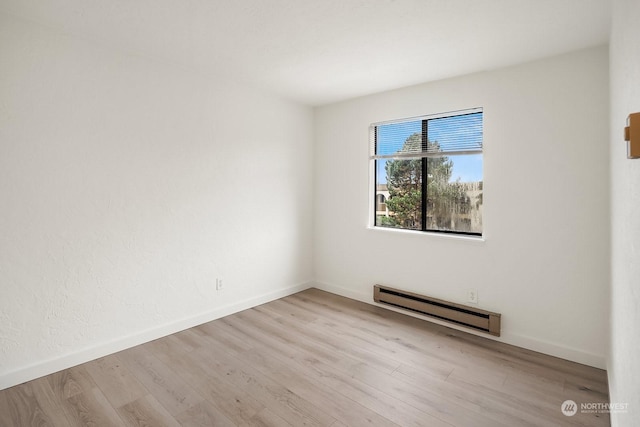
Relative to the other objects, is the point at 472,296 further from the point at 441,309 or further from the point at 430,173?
the point at 430,173

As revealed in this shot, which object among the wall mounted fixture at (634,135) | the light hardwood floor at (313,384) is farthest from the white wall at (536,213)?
the wall mounted fixture at (634,135)

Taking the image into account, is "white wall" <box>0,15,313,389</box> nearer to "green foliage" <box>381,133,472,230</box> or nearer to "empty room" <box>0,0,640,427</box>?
"empty room" <box>0,0,640,427</box>

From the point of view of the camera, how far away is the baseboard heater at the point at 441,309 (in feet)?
9.95

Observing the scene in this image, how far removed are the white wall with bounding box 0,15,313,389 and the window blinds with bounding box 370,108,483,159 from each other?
53.2 inches

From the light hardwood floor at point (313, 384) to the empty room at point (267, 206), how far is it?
0.02 metres

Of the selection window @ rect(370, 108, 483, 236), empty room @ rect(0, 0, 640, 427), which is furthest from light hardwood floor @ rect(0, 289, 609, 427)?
window @ rect(370, 108, 483, 236)

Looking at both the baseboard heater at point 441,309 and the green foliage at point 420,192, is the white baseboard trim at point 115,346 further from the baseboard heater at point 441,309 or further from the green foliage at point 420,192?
the green foliage at point 420,192

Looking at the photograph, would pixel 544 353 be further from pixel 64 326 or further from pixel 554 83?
pixel 64 326

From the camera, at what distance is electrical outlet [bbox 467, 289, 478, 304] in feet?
10.4

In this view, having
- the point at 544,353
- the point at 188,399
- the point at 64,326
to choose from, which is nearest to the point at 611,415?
the point at 544,353

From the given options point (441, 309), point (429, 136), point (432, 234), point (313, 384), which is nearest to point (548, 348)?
point (441, 309)

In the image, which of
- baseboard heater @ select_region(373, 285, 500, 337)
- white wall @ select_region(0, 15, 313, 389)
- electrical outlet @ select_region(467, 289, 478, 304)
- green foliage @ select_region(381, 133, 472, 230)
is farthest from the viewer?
green foliage @ select_region(381, 133, 472, 230)

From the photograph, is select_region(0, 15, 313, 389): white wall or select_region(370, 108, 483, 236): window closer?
select_region(0, 15, 313, 389): white wall

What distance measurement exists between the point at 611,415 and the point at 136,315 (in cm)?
353
